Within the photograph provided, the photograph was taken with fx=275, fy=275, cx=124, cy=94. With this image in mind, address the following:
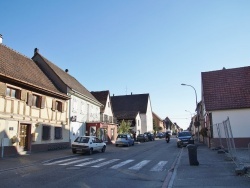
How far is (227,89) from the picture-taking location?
2938cm

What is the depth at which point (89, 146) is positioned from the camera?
72.1ft

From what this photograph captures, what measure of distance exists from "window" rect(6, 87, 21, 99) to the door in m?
2.48

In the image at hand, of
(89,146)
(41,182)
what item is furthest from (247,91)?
(41,182)

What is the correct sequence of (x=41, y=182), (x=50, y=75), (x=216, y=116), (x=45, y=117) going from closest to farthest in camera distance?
(x=41, y=182) < (x=45, y=117) < (x=216, y=116) < (x=50, y=75)

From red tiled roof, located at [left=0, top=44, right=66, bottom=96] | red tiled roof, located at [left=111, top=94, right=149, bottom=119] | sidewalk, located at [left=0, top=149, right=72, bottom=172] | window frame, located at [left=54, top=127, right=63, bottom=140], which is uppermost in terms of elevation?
red tiled roof, located at [left=111, top=94, right=149, bottom=119]

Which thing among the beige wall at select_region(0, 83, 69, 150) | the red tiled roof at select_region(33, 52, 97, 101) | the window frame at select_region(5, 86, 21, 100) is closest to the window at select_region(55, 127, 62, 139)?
the beige wall at select_region(0, 83, 69, 150)

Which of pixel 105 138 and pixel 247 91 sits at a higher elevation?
pixel 247 91

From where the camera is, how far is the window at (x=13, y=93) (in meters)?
19.8

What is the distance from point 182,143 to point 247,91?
906 centimetres

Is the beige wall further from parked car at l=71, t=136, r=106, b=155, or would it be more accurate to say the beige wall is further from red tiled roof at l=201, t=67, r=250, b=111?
red tiled roof at l=201, t=67, r=250, b=111

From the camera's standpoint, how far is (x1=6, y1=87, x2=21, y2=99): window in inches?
781

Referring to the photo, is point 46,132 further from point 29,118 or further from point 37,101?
point 29,118

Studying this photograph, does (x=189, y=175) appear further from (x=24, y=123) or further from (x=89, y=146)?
(x=24, y=123)

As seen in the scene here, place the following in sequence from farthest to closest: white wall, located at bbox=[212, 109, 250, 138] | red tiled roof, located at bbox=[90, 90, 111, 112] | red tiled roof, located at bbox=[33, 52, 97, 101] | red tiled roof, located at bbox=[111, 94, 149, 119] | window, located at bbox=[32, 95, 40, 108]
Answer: red tiled roof, located at bbox=[111, 94, 149, 119] → red tiled roof, located at bbox=[90, 90, 111, 112] → red tiled roof, located at bbox=[33, 52, 97, 101] → white wall, located at bbox=[212, 109, 250, 138] → window, located at bbox=[32, 95, 40, 108]
